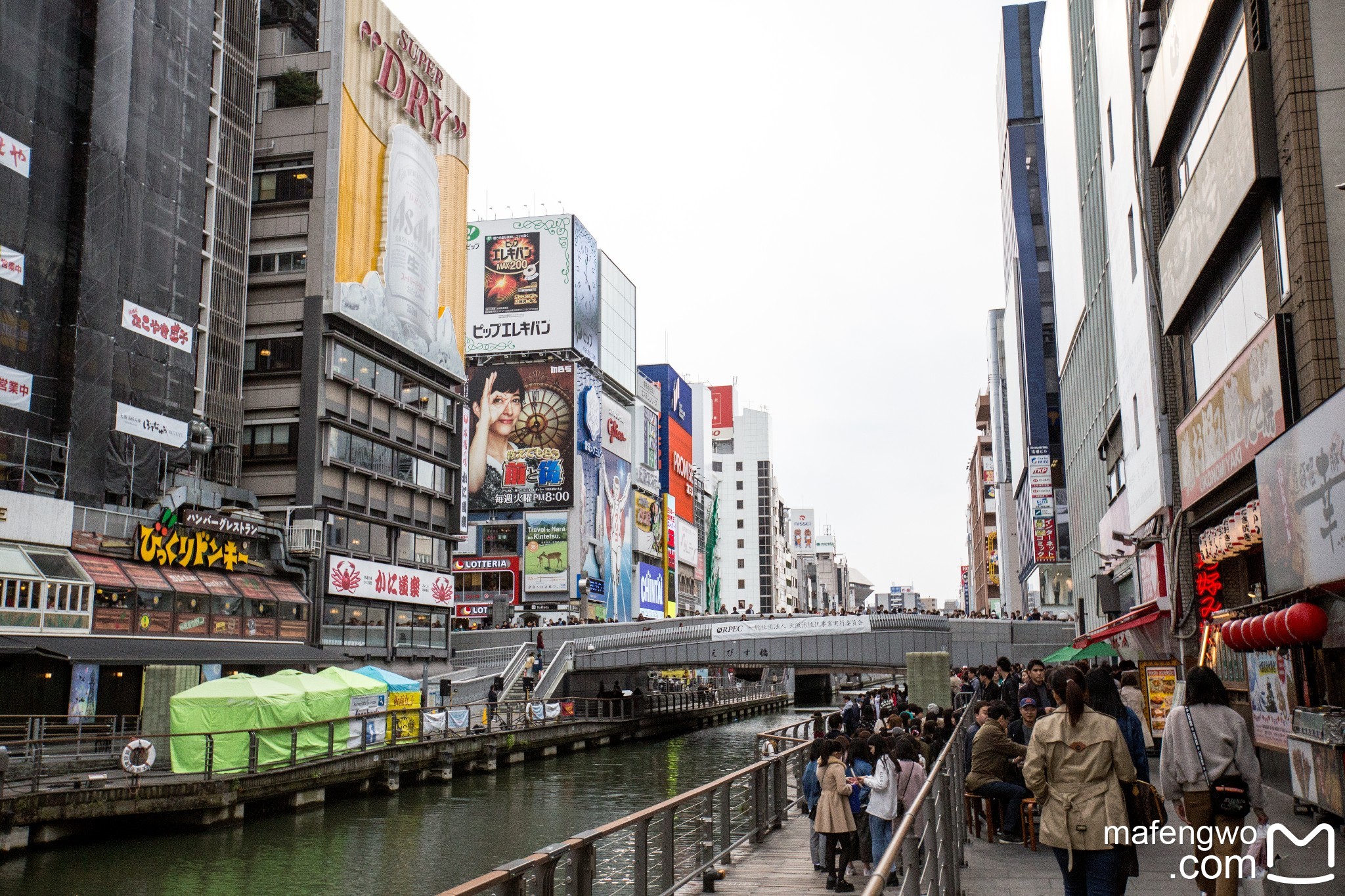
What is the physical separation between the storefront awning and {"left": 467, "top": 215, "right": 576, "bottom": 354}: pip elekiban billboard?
5251cm

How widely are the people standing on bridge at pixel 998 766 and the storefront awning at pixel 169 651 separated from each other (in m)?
29.5

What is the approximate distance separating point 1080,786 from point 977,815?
25.9ft

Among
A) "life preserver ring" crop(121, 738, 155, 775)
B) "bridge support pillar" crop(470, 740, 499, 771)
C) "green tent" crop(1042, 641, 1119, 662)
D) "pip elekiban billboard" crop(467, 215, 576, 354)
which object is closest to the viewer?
"life preserver ring" crop(121, 738, 155, 775)

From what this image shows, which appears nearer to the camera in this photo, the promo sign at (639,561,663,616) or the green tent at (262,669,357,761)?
the green tent at (262,669,357,761)

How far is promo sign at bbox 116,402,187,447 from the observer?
43844 mm

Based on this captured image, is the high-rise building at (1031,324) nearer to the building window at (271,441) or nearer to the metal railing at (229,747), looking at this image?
the building window at (271,441)

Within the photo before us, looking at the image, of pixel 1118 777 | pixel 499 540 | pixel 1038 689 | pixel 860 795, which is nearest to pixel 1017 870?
pixel 860 795

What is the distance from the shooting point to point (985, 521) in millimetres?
156500

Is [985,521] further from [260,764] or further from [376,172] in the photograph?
[260,764]

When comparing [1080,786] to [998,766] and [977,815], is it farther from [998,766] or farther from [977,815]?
[977,815]

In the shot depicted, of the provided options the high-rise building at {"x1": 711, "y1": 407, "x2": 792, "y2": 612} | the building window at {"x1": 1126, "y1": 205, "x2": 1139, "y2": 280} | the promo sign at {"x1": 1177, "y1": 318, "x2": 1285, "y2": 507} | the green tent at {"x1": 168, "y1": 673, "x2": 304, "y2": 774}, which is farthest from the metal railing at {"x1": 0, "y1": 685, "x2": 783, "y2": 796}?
the high-rise building at {"x1": 711, "y1": 407, "x2": 792, "y2": 612}

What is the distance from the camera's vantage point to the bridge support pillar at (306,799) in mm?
30094

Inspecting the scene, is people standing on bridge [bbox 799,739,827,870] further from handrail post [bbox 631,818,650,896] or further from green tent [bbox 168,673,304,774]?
green tent [bbox 168,673,304,774]

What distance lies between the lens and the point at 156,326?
1816 inches
